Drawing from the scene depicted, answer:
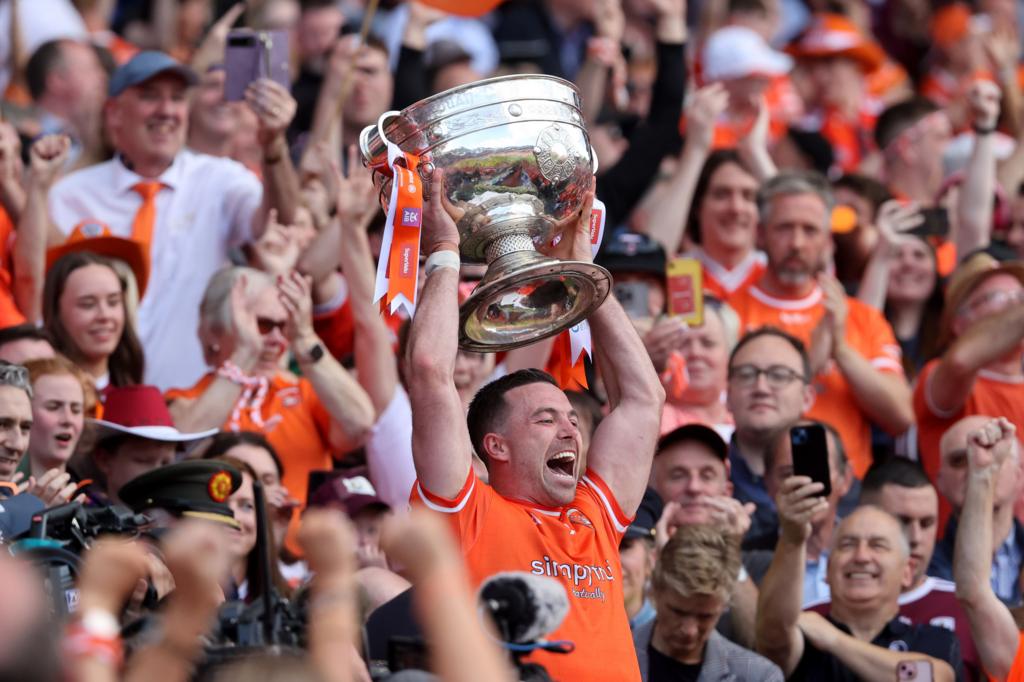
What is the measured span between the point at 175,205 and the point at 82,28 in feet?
10.4

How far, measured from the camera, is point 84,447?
6.75 m

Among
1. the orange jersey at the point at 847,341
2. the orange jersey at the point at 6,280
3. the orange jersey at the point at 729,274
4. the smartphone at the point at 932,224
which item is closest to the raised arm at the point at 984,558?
the orange jersey at the point at 847,341

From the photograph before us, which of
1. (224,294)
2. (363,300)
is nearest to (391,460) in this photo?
(363,300)

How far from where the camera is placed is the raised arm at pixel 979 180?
9.84 metres

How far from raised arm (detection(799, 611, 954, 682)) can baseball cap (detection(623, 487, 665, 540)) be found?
645 mm

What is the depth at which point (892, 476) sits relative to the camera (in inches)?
288

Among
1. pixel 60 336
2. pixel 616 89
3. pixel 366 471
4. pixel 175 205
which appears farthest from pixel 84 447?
pixel 616 89

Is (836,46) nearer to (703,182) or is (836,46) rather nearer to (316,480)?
(703,182)

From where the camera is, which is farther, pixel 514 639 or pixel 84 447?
pixel 84 447

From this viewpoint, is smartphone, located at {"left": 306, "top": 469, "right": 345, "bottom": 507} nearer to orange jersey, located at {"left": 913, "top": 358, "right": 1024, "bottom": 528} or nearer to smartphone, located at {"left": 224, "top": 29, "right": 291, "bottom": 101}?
smartphone, located at {"left": 224, "top": 29, "right": 291, "bottom": 101}

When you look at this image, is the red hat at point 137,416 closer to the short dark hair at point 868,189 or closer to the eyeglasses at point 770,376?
the eyeglasses at point 770,376

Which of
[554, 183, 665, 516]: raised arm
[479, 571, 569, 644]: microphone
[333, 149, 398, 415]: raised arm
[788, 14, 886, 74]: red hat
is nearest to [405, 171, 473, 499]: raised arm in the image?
[554, 183, 665, 516]: raised arm

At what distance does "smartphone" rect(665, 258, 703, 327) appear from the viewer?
7980mm

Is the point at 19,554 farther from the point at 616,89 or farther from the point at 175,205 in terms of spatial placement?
the point at 616,89
